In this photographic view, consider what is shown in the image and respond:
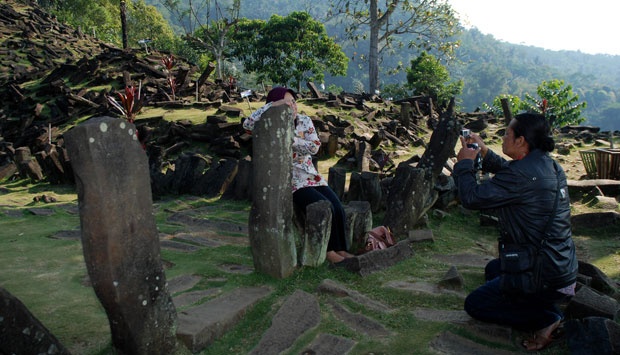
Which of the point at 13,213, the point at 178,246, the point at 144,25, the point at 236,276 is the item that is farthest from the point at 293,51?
the point at 236,276

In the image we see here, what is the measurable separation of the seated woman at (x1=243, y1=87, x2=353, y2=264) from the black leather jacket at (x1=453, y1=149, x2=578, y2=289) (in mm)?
1639

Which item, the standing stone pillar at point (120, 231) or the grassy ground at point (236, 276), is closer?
the standing stone pillar at point (120, 231)

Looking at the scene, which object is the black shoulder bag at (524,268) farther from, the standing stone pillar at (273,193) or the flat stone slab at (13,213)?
the flat stone slab at (13,213)

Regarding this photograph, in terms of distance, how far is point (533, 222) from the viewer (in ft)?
10.2

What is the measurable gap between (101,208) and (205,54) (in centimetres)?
4560

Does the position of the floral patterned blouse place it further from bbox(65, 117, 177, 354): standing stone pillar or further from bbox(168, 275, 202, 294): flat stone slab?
bbox(65, 117, 177, 354): standing stone pillar

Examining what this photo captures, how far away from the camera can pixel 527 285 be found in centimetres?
305

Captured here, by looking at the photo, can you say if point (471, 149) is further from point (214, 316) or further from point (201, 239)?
point (201, 239)

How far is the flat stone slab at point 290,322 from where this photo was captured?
311 cm

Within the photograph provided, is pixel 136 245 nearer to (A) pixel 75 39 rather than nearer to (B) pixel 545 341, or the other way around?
(B) pixel 545 341

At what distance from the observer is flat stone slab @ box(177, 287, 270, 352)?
9.77 feet

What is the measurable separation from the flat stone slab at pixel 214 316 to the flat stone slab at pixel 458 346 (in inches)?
53.4

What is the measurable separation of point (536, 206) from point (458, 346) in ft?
3.43

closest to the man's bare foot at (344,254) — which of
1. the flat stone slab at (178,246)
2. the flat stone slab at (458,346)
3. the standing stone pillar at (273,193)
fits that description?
the standing stone pillar at (273,193)
